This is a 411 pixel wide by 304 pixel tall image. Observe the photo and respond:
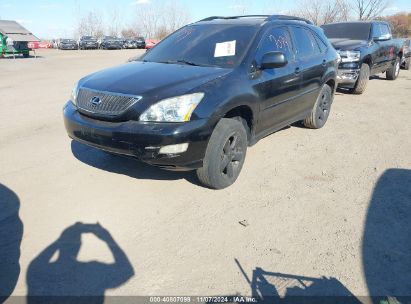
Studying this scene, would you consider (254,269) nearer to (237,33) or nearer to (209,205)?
(209,205)

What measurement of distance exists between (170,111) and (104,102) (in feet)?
2.31

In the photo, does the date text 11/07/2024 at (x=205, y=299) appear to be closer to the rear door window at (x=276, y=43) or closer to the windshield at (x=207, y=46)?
the windshield at (x=207, y=46)

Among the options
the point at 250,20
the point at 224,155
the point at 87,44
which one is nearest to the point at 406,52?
the point at 250,20

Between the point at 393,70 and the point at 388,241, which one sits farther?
the point at 393,70

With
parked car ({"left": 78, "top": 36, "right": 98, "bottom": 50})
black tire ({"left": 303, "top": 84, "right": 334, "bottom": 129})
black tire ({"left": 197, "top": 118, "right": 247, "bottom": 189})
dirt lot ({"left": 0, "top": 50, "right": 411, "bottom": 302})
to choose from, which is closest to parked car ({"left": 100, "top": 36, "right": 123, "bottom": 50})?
parked car ({"left": 78, "top": 36, "right": 98, "bottom": 50})

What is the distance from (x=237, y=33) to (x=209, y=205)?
2.17 m

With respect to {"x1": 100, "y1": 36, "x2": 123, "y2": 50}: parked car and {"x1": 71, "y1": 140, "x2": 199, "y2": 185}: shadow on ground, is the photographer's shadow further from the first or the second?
{"x1": 100, "y1": 36, "x2": 123, "y2": 50}: parked car

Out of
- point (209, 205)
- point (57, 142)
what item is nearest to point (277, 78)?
point (209, 205)

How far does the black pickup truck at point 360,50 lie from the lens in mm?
8695

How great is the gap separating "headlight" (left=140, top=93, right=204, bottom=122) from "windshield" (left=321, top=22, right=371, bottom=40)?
316 inches

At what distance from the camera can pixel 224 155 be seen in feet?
12.5

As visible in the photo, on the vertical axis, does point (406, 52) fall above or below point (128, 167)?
above

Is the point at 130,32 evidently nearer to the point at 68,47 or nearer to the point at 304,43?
the point at 68,47

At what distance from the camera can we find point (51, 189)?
3875 mm
